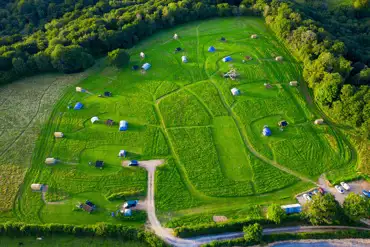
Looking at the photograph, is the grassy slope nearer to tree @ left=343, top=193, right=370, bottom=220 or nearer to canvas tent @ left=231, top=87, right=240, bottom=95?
tree @ left=343, top=193, right=370, bottom=220

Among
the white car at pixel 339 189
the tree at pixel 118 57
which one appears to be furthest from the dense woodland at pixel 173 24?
the white car at pixel 339 189

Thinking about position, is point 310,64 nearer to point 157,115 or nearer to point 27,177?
point 157,115

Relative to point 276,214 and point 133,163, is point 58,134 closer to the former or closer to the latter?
point 133,163

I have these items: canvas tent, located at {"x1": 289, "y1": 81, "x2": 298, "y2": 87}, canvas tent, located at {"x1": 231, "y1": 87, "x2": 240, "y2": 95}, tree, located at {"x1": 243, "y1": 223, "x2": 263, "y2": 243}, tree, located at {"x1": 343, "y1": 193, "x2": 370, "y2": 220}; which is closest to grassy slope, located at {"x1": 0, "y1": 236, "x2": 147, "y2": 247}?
tree, located at {"x1": 243, "y1": 223, "x2": 263, "y2": 243}

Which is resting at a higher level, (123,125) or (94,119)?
(94,119)

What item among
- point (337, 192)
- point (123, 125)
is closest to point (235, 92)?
point (123, 125)
